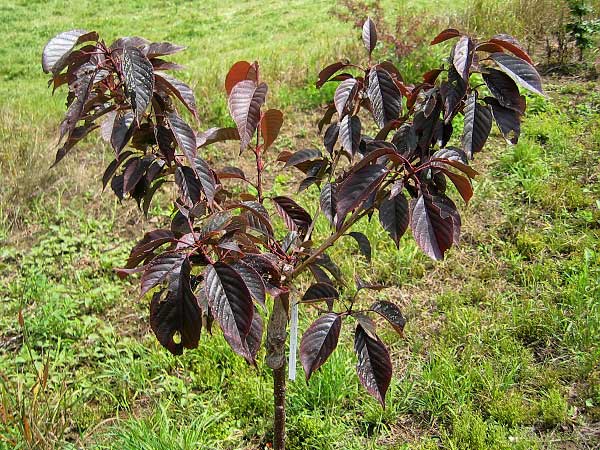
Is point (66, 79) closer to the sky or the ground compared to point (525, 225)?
closer to the sky

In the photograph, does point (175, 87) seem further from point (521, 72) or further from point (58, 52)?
→ point (521, 72)

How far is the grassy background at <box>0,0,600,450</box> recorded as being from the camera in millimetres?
2297

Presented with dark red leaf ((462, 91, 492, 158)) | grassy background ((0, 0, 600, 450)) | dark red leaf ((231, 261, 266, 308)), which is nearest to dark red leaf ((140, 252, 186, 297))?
dark red leaf ((231, 261, 266, 308))

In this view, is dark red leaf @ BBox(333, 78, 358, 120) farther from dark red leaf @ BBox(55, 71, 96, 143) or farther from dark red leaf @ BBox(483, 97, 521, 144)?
dark red leaf @ BBox(55, 71, 96, 143)

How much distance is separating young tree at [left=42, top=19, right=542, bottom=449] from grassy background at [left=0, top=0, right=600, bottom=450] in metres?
0.98

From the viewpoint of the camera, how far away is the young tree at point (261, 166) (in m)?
1.08

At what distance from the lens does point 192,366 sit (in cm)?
270

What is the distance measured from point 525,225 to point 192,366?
82.8 inches

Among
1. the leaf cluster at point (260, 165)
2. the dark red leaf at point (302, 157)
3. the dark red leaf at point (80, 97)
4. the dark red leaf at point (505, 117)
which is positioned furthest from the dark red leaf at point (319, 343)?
the dark red leaf at point (80, 97)

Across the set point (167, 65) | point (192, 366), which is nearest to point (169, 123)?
point (167, 65)

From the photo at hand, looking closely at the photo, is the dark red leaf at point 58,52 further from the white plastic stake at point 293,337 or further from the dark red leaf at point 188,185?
the white plastic stake at point 293,337

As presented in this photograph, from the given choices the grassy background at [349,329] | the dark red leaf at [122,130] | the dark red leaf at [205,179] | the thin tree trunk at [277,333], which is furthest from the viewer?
the grassy background at [349,329]

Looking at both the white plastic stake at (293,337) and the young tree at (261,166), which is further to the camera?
the white plastic stake at (293,337)

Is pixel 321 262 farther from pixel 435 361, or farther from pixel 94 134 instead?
pixel 94 134
